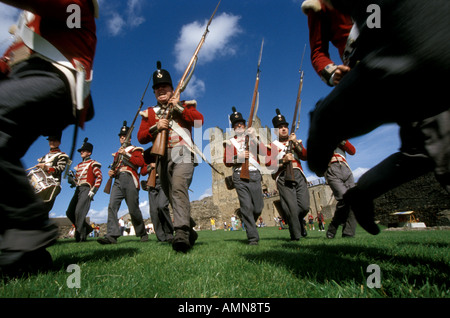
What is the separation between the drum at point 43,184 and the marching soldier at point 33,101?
349 centimetres

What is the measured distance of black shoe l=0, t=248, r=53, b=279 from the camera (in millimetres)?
1565

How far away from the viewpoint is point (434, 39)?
2.59ft

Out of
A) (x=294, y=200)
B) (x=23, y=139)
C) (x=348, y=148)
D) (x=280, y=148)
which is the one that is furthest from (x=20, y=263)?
(x=348, y=148)

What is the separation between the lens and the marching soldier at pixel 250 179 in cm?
480

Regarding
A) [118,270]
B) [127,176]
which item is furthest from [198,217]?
[118,270]

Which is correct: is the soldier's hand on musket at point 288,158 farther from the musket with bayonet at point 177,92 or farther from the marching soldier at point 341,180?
the musket with bayonet at point 177,92

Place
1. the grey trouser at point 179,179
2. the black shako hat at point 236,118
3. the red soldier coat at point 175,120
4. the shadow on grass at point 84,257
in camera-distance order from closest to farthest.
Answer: the shadow on grass at point 84,257 → the grey trouser at point 179,179 → the red soldier coat at point 175,120 → the black shako hat at point 236,118

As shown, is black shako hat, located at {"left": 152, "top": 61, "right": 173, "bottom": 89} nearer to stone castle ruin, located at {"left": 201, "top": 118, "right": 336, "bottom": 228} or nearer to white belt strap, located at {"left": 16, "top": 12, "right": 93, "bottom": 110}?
white belt strap, located at {"left": 16, "top": 12, "right": 93, "bottom": 110}

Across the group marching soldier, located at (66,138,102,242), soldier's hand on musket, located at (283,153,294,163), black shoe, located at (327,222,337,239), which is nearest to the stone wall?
black shoe, located at (327,222,337,239)

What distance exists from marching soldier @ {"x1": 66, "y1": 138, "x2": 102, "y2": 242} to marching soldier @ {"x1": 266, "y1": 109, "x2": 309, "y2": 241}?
17.8 ft

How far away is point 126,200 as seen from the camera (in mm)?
6371

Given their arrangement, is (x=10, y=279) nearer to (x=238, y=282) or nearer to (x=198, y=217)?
(x=238, y=282)

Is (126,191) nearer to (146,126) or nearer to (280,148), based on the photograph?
(146,126)

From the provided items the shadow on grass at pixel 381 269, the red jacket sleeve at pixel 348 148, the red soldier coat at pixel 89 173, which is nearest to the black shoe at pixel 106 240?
the red soldier coat at pixel 89 173
